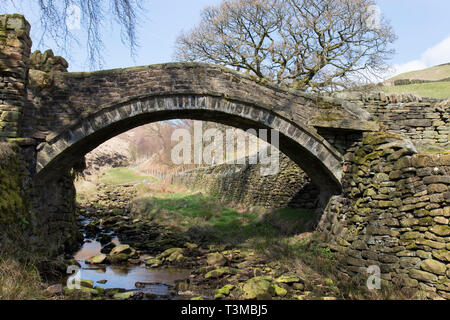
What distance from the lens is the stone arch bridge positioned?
6.73 metres

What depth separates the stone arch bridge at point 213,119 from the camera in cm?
673

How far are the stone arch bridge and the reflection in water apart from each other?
4.22ft

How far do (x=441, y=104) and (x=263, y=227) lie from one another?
6.45 meters

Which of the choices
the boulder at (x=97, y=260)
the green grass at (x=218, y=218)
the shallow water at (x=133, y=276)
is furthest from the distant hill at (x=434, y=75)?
the boulder at (x=97, y=260)

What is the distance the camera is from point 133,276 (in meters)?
7.20

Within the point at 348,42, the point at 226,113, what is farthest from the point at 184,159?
the point at 226,113

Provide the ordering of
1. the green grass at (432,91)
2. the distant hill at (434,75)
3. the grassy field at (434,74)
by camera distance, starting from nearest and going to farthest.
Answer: the green grass at (432,91) < the distant hill at (434,75) < the grassy field at (434,74)

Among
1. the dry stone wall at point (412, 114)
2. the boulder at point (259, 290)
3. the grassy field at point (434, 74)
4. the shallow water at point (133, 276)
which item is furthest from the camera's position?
the grassy field at point (434, 74)

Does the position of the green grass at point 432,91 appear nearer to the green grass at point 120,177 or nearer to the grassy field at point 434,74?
the grassy field at point 434,74

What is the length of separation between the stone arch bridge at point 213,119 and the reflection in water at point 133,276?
1287 millimetres

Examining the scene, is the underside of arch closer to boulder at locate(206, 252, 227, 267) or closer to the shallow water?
the shallow water

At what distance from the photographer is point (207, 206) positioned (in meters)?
15.0

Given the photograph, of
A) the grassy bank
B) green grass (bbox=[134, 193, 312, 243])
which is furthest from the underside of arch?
the grassy bank

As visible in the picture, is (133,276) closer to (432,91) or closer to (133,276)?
(133,276)
